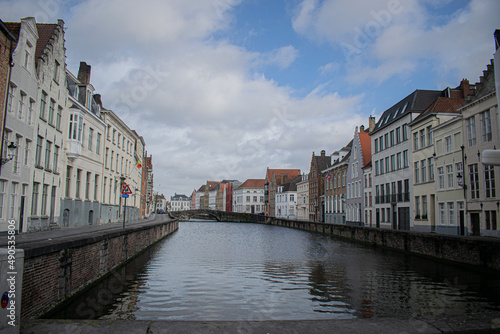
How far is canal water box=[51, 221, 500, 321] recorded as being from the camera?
909cm

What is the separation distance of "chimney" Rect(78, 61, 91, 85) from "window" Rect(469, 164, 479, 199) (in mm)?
29235

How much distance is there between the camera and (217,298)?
10.6m

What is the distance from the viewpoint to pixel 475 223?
80.6 feet

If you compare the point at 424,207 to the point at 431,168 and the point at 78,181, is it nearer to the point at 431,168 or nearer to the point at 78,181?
the point at 431,168

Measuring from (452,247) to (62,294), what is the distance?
697 inches

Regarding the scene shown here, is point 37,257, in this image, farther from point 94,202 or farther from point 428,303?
point 94,202

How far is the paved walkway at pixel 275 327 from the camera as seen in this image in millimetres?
4258

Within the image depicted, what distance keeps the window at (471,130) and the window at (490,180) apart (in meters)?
2.37

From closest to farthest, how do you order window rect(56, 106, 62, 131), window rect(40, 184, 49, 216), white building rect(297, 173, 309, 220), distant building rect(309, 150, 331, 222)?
window rect(40, 184, 49, 216) → window rect(56, 106, 62, 131) → distant building rect(309, 150, 331, 222) → white building rect(297, 173, 309, 220)

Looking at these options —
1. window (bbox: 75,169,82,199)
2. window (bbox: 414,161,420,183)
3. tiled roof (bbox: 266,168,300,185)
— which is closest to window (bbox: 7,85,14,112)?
window (bbox: 75,169,82,199)

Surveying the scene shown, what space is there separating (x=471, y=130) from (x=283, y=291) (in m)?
19.7

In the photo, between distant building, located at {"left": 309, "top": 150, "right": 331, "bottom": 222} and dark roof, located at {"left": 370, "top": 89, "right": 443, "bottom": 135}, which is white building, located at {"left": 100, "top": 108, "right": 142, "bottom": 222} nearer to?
dark roof, located at {"left": 370, "top": 89, "right": 443, "bottom": 135}

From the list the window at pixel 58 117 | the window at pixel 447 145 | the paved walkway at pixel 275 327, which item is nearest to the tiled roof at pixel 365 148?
the window at pixel 447 145

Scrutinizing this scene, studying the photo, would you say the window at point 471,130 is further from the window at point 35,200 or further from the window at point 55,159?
the window at point 35,200
